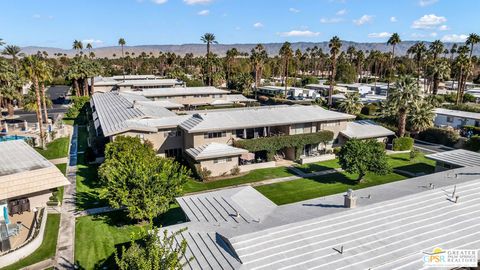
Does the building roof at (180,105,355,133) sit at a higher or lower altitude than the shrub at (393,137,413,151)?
higher

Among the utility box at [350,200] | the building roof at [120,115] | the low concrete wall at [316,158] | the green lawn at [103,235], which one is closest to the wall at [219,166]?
the green lawn at [103,235]

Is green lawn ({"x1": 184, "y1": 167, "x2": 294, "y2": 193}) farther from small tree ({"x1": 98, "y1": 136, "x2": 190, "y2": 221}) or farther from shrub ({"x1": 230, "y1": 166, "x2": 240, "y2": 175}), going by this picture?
small tree ({"x1": 98, "y1": 136, "x2": 190, "y2": 221})

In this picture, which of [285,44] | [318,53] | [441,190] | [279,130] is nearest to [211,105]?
[285,44]

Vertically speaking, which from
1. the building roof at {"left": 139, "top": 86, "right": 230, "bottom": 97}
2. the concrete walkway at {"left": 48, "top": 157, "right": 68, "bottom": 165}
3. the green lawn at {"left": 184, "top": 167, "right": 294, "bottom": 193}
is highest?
the building roof at {"left": 139, "top": 86, "right": 230, "bottom": 97}

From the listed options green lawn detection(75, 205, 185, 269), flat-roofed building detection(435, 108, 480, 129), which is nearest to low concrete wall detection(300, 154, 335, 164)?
green lawn detection(75, 205, 185, 269)

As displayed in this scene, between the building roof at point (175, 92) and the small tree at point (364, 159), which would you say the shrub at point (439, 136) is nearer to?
the small tree at point (364, 159)

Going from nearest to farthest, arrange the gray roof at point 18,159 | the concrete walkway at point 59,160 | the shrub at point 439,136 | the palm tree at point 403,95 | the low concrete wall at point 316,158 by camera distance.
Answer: the gray roof at point 18,159 → the concrete walkway at point 59,160 → the low concrete wall at point 316,158 → the palm tree at point 403,95 → the shrub at point 439,136

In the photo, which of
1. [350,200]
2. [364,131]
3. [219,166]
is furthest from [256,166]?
[350,200]
